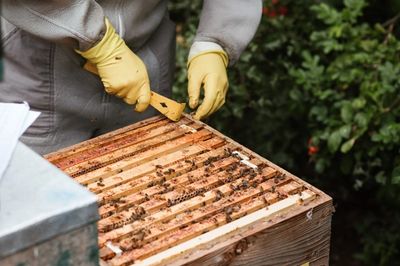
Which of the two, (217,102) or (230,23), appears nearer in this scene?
(217,102)

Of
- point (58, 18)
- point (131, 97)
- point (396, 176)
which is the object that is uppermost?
point (58, 18)

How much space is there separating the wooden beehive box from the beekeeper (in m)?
0.37

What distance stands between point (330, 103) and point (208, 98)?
3.29ft

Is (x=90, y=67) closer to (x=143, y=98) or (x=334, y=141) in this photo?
(x=143, y=98)

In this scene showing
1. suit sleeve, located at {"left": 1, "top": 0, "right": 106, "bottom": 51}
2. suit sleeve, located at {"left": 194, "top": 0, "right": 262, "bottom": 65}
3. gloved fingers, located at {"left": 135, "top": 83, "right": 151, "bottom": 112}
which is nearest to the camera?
suit sleeve, located at {"left": 1, "top": 0, "right": 106, "bottom": 51}

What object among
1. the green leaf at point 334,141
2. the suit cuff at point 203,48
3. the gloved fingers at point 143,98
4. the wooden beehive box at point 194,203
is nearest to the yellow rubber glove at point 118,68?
the gloved fingers at point 143,98

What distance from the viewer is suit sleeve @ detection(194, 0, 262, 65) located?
342 centimetres

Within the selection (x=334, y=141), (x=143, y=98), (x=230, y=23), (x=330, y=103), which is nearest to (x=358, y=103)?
(x=334, y=141)

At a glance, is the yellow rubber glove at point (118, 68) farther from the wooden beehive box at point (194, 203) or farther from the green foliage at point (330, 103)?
the green foliage at point (330, 103)

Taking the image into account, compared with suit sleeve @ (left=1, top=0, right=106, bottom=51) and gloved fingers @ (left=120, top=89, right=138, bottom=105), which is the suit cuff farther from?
suit sleeve @ (left=1, top=0, right=106, bottom=51)

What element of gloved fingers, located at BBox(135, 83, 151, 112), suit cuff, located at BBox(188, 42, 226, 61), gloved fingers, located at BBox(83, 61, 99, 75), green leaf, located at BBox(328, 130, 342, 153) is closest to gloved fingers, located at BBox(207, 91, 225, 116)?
suit cuff, located at BBox(188, 42, 226, 61)

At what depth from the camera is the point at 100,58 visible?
10.1 ft

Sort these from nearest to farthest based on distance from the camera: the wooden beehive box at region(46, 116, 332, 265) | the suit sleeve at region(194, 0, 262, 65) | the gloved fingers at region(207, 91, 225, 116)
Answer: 1. the wooden beehive box at region(46, 116, 332, 265)
2. the gloved fingers at region(207, 91, 225, 116)
3. the suit sleeve at region(194, 0, 262, 65)

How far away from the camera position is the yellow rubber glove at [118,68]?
3049 mm
